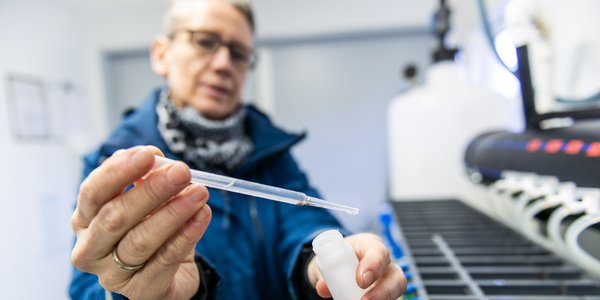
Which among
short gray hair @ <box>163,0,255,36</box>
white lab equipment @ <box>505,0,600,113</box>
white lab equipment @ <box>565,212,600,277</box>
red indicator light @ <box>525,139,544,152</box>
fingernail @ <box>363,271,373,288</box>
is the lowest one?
white lab equipment @ <box>565,212,600,277</box>

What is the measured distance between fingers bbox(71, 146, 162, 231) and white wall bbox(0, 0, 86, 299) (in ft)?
2.20

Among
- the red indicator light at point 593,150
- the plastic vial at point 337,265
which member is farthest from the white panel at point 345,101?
the plastic vial at point 337,265

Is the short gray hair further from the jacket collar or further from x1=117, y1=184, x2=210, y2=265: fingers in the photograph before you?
x1=117, y1=184, x2=210, y2=265: fingers

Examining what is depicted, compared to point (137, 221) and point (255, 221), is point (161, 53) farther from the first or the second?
point (137, 221)

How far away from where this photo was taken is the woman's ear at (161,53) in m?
0.71

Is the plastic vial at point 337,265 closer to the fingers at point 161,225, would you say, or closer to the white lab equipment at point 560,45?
the fingers at point 161,225

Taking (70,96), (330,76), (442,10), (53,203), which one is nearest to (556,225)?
(442,10)

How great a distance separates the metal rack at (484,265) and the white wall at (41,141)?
758 millimetres

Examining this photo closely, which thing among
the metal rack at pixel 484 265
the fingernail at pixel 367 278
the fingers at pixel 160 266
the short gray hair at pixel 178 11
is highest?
the short gray hair at pixel 178 11

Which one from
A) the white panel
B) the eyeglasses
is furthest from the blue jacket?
the white panel

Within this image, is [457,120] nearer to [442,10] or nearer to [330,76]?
[442,10]

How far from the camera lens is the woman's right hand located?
23 cm

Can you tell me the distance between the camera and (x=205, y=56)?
68cm

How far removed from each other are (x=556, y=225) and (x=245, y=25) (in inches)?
25.4
